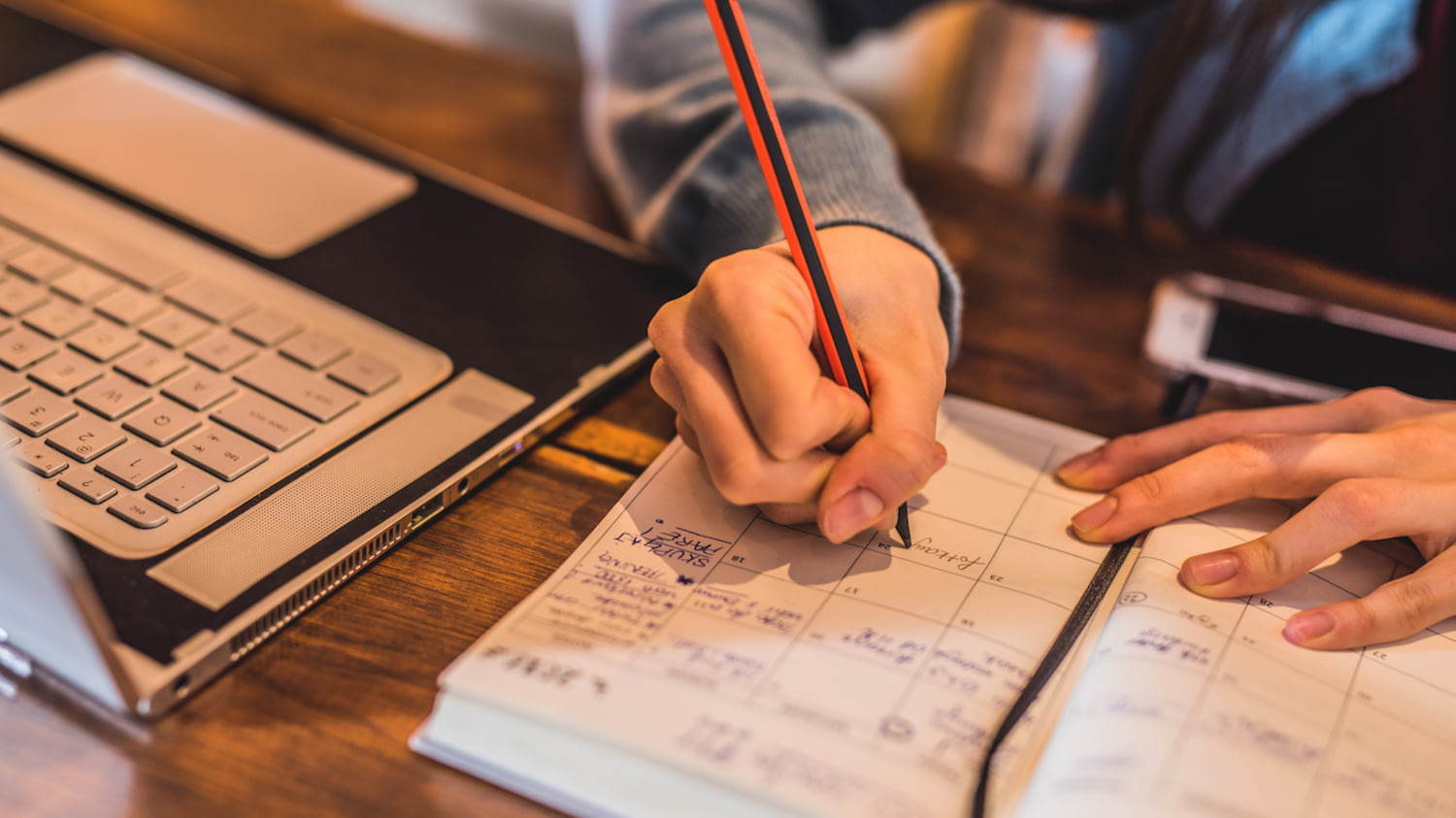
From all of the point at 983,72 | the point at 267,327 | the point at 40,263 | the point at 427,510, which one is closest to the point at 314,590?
the point at 427,510

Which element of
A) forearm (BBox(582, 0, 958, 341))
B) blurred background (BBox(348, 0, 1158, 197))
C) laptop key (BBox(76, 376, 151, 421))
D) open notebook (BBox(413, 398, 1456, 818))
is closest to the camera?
open notebook (BBox(413, 398, 1456, 818))

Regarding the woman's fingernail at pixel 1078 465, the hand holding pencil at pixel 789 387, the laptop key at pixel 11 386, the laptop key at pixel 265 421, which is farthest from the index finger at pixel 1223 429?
the laptop key at pixel 11 386

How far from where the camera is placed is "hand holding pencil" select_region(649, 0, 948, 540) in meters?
0.37

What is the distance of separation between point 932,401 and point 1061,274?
30 cm

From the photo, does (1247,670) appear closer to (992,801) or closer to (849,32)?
(992,801)

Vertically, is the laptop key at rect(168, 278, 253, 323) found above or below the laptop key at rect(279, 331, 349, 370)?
above

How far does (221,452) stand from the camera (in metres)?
0.42

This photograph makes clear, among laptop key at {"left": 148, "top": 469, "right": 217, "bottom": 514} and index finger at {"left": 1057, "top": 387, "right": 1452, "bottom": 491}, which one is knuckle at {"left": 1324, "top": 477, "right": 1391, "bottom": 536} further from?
laptop key at {"left": 148, "top": 469, "right": 217, "bottom": 514}

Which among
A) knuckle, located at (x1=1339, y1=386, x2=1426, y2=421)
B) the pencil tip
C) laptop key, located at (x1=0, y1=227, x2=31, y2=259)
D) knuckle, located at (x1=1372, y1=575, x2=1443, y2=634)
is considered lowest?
knuckle, located at (x1=1372, y1=575, x2=1443, y2=634)

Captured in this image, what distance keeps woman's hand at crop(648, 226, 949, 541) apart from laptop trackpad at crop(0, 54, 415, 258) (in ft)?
0.92

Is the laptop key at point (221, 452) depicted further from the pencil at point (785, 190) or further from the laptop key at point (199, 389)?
the pencil at point (785, 190)

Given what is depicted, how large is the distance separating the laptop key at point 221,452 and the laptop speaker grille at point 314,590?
0.06 m

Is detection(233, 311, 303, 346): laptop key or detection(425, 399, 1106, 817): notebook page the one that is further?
detection(233, 311, 303, 346): laptop key

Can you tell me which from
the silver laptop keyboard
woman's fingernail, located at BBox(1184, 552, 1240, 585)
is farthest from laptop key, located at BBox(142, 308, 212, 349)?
woman's fingernail, located at BBox(1184, 552, 1240, 585)
